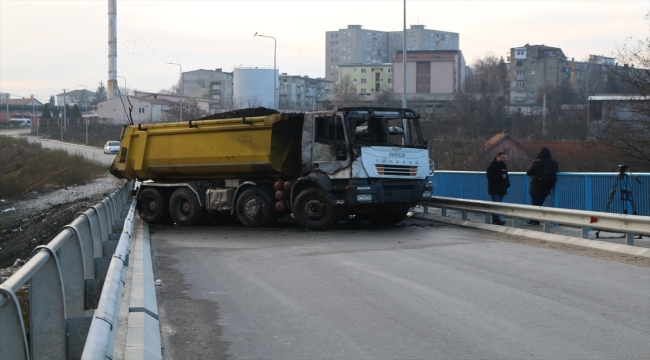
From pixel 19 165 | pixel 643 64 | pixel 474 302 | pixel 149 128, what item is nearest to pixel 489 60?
pixel 19 165

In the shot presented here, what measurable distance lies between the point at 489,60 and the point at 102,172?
119866 mm

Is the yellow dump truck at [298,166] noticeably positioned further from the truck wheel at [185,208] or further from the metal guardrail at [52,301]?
the metal guardrail at [52,301]

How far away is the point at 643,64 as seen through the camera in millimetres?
29375

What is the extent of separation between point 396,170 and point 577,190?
3958 millimetres

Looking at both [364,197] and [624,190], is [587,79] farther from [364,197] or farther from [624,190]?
[364,197]

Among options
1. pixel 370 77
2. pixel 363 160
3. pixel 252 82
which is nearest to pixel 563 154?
pixel 363 160

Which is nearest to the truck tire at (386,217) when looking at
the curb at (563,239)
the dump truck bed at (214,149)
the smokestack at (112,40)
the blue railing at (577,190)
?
the curb at (563,239)

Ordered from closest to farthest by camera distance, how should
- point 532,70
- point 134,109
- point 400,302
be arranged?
point 400,302 → point 134,109 → point 532,70

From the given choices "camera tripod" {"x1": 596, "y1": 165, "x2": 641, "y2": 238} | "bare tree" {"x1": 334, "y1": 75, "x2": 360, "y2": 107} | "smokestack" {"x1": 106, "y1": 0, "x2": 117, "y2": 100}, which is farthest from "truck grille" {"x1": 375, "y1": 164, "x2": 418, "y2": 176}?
"bare tree" {"x1": 334, "y1": 75, "x2": 360, "y2": 107}

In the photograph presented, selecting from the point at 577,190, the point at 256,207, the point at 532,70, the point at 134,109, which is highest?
the point at 532,70

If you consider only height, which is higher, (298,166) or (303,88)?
(303,88)

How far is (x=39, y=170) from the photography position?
53.3m

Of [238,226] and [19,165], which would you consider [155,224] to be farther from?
[19,165]

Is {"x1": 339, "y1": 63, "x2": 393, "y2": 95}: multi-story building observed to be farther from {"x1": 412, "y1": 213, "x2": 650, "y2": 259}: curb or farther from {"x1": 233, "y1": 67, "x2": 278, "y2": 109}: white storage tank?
{"x1": 412, "y1": 213, "x2": 650, "y2": 259}: curb
